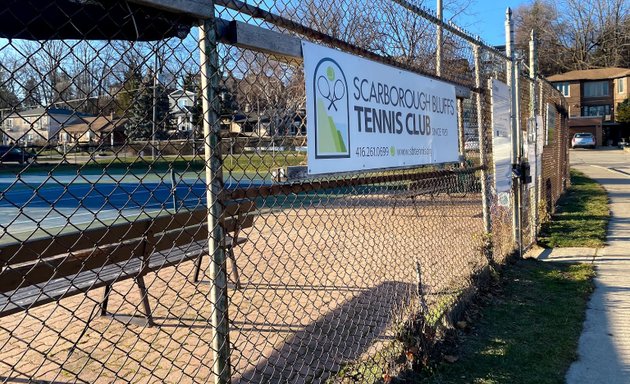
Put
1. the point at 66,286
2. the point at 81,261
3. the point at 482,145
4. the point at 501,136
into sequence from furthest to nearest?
the point at 501,136, the point at 482,145, the point at 66,286, the point at 81,261

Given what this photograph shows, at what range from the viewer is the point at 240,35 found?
2436 mm

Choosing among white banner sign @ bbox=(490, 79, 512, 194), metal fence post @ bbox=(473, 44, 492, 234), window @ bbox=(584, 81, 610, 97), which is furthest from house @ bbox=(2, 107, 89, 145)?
window @ bbox=(584, 81, 610, 97)

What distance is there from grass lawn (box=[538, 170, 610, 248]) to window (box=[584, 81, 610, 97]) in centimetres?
6342

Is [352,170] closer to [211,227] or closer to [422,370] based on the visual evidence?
[211,227]

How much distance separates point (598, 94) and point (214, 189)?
7901 centimetres

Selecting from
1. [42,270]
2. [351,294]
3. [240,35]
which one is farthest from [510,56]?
[42,270]

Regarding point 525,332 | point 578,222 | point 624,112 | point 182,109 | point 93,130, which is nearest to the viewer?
point 93,130

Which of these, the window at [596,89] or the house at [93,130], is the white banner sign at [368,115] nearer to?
the house at [93,130]

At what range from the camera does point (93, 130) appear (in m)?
2.10

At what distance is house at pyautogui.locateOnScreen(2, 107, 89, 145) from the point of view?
74.8 inches

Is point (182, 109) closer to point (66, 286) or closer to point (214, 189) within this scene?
point (214, 189)

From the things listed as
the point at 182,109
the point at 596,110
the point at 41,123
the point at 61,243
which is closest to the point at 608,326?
the point at 182,109

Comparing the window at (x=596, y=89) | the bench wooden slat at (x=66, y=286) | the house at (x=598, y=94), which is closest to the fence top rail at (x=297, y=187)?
the bench wooden slat at (x=66, y=286)

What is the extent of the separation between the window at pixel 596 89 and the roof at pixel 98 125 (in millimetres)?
78528
